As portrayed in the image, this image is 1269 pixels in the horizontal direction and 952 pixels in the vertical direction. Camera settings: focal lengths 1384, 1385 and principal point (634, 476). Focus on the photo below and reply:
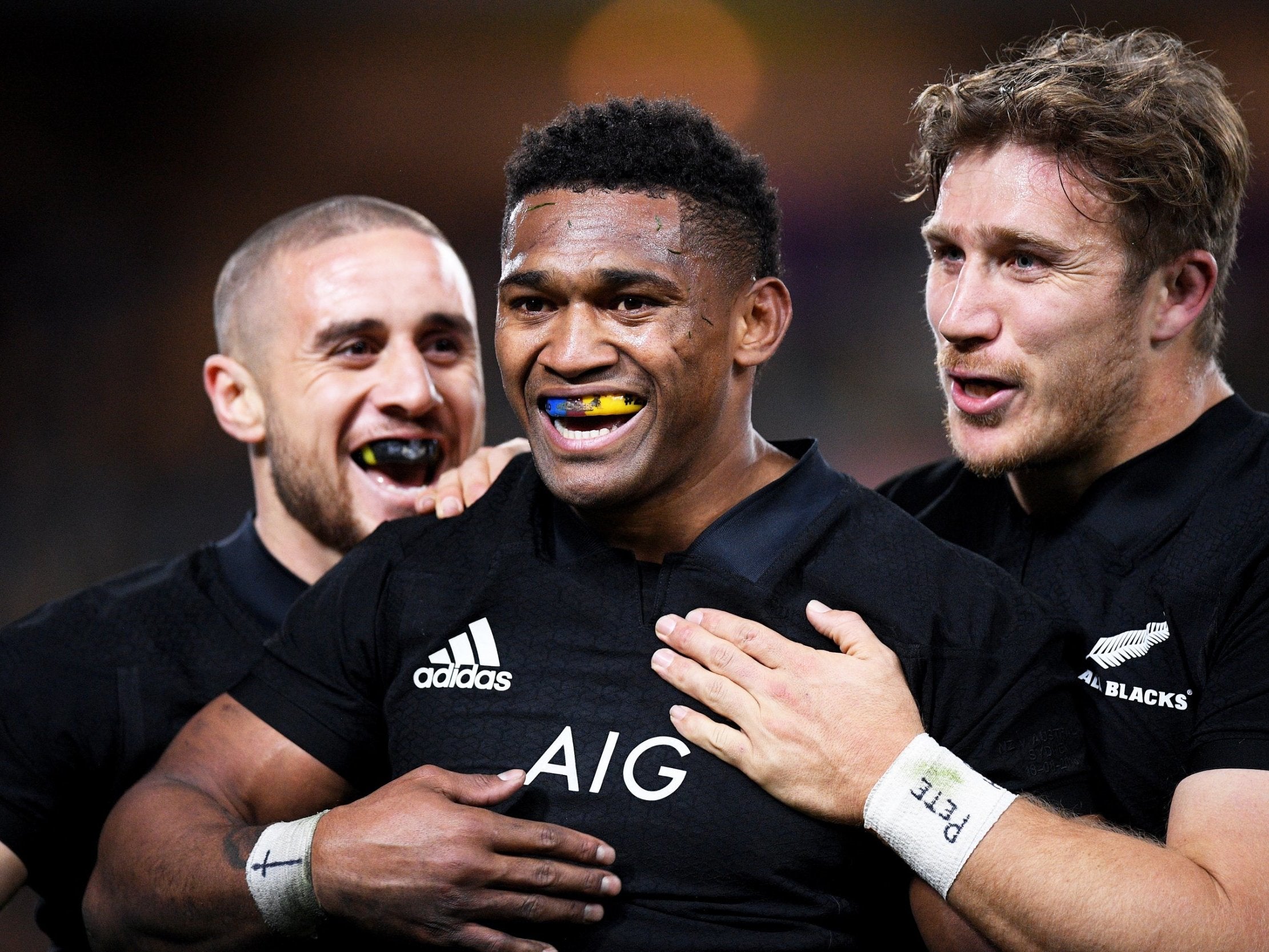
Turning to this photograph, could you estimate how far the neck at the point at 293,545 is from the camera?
3217 millimetres

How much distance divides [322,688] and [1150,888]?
4.36 feet

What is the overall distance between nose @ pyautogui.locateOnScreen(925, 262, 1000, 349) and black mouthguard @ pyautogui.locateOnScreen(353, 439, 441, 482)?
1234 mm

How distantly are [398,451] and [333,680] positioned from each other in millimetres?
960

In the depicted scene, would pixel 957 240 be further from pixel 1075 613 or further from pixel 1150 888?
pixel 1150 888

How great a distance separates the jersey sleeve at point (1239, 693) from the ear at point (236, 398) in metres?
2.17

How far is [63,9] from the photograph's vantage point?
20.3ft

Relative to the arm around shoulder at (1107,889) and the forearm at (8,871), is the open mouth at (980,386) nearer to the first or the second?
the arm around shoulder at (1107,889)

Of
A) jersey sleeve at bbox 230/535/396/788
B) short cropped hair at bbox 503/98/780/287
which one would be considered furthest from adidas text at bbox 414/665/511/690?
short cropped hair at bbox 503/98/780/287

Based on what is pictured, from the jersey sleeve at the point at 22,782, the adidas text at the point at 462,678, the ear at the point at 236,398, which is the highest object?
the ear at the point at 236,398

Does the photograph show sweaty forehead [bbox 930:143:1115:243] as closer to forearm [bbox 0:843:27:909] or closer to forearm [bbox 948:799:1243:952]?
forearm [bbox 948:799:1243:952]

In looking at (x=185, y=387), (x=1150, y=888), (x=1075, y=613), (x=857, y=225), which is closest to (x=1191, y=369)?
(x=1075, y=613)

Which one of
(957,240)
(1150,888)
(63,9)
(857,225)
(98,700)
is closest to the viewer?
(1150,888)

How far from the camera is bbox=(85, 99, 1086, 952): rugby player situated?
2059mm

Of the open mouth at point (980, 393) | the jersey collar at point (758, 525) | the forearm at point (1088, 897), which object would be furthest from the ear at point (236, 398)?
the forearm at point (1088, 897)
